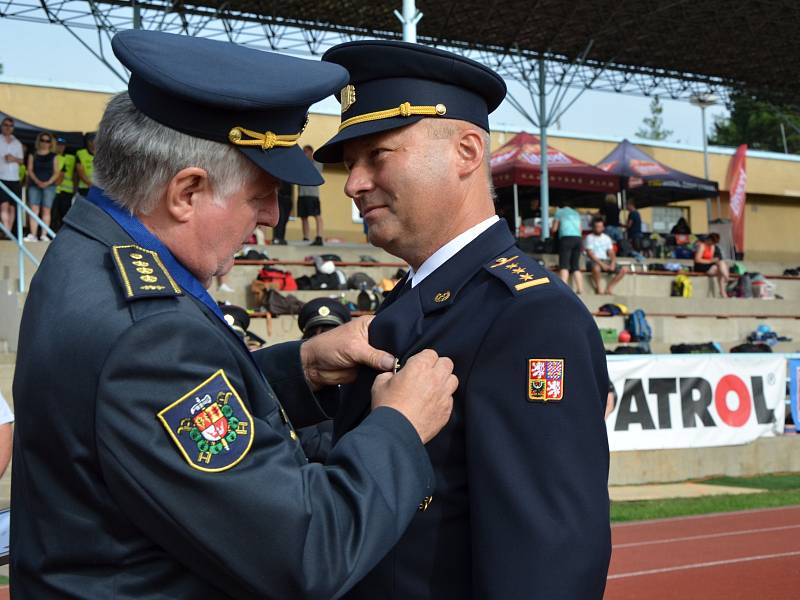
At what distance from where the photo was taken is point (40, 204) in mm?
13461

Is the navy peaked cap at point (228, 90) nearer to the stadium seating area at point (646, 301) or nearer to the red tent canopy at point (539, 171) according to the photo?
the stadium seating area at point (646, 301)

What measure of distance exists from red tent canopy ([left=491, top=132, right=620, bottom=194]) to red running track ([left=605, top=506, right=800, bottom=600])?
13077mm

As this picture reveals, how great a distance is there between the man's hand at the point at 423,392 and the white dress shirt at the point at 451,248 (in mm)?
418

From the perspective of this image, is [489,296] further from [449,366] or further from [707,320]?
[707,320]

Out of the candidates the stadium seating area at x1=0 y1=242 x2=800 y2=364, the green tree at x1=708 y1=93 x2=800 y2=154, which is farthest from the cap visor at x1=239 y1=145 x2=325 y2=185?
the green tree at x1=708 y1=93 x2=800 y2=154

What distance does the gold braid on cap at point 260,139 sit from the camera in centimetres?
186

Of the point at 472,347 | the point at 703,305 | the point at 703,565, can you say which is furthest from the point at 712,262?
the point at 472,347

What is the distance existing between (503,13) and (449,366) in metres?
20.6

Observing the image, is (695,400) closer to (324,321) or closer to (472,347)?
(324,321)

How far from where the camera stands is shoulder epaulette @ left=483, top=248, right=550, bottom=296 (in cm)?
213

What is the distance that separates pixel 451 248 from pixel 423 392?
1.79 ft

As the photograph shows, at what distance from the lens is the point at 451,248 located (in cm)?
242

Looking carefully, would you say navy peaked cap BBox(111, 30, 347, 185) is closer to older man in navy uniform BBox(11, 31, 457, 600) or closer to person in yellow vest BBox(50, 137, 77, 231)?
older man in navy uniform BBox(11, 31, 457, 600)

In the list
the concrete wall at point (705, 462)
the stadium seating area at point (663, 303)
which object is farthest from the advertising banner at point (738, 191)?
the concrete wall at point (705, 462)
